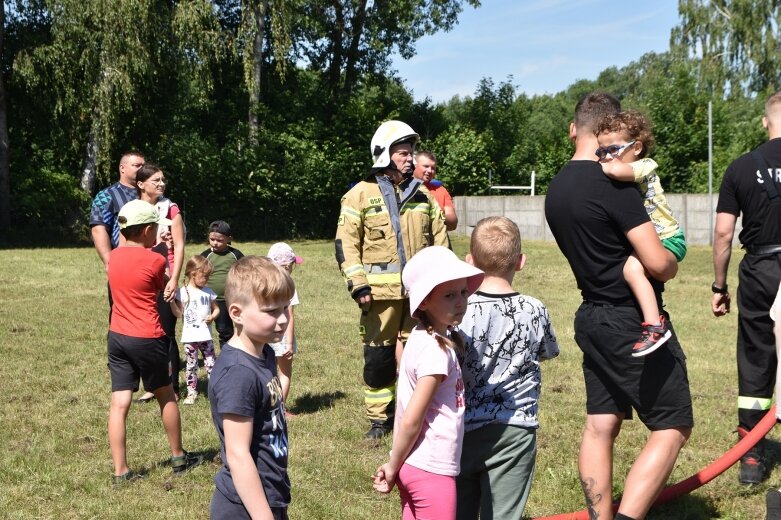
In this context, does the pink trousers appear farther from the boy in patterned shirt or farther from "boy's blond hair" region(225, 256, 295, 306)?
"boy's blond hair" region(225, 256, 295, 306)

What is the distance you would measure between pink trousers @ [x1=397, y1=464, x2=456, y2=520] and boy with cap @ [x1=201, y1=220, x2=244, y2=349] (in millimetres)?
4527

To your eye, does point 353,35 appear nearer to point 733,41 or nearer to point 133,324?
point 733,41

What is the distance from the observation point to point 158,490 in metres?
5.11

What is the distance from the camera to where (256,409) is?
288 cm

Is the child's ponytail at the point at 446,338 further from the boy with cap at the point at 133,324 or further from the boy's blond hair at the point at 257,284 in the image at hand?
the boy with cap at the point at 133,324

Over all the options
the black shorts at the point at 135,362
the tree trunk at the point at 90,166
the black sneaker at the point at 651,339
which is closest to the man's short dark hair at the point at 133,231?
the black shorts at the point at 135,362

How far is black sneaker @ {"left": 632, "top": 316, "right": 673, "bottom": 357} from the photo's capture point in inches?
146

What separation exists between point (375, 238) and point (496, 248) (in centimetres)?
265

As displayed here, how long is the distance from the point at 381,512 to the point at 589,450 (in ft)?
4.22

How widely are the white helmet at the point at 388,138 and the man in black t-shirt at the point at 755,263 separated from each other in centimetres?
211

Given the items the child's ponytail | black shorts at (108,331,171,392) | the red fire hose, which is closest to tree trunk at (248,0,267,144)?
black shorts at (108,331,171,392)

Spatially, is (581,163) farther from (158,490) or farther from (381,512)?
(158,490)

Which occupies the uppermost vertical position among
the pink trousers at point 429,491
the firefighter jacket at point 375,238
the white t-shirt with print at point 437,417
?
the firefighter jacket at point 375,238

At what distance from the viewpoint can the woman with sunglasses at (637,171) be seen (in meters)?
3.72
